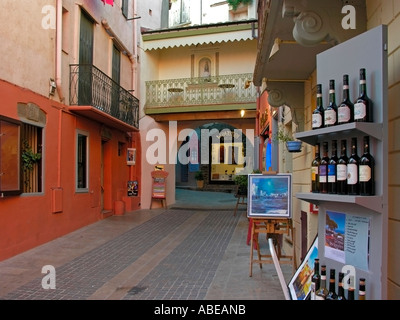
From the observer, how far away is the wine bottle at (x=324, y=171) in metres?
2.70

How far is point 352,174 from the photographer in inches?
95.4

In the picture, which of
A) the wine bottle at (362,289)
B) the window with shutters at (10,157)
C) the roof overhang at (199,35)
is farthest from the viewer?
the roof overhang at (199,35)

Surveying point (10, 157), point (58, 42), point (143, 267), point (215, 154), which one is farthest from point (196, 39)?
point (215, 154)

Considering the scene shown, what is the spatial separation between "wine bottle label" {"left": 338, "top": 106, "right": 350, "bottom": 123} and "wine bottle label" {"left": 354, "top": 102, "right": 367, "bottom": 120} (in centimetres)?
6

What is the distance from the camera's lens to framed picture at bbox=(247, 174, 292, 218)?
5861mm

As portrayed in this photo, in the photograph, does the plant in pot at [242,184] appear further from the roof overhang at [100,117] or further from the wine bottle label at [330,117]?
the wine bottle label at [330,117]

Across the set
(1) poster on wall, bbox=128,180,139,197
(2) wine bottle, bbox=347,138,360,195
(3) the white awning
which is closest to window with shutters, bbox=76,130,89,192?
(1) poster on wall, bbox=128,180,139,197

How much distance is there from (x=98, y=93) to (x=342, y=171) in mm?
9192

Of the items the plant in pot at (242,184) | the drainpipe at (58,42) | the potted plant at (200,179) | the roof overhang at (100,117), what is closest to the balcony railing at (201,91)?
the roof overhang at (100,117)

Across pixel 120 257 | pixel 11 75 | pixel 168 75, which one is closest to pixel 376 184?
pixel 120 257

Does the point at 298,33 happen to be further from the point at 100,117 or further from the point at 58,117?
the point at 100,117

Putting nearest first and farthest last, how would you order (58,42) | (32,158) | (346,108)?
(346,108), (32,158), (58,42)

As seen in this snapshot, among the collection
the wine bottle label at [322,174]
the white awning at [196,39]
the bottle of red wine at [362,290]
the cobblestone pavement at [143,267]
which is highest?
the white awning at [196,39]

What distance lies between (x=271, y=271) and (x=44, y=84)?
623cm
